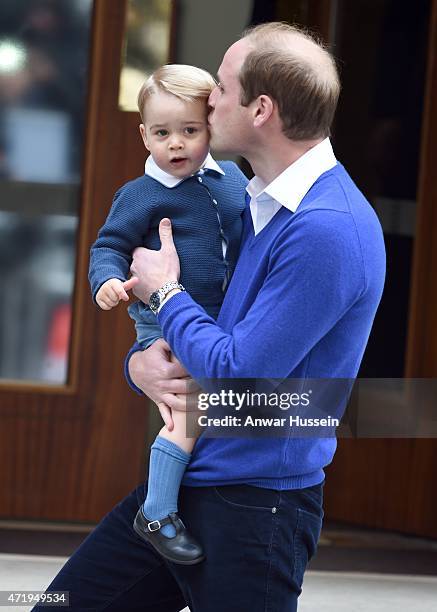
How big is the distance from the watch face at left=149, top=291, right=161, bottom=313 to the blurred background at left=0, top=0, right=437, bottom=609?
1.86 meters

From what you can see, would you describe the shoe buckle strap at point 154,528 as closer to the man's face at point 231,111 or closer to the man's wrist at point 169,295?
the man's wrist at point 169,295

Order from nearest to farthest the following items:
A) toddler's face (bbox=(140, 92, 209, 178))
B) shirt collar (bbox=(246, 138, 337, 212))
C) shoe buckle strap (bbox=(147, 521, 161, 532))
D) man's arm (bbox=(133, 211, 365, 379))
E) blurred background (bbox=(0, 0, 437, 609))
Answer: man's arm (bbox=(133, 211, 365, 379)) < shirt collar (bbox=(246, 138, 337, 212)) < shoe buckle strap (bbox=(147, 521, 161, 532)) < toddler's face (bbox=(140, 92, 209, 178)) < blurred background (bbox=(0, 0, 437, 609))

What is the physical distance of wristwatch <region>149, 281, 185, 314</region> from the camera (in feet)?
6.21

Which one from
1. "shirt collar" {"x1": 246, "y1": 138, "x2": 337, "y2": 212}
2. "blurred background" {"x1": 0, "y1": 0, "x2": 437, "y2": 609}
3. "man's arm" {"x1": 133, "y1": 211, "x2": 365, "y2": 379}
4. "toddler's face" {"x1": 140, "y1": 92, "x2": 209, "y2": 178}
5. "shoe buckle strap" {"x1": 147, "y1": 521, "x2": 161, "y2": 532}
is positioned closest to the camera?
"man's arm" {"x1": 133, "y1": 211, "x2": 365, "y2": 379}

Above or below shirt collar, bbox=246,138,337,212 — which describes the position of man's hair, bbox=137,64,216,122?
above

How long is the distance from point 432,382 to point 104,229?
2.16 metres

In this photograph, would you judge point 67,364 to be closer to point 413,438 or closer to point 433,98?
point 413,438

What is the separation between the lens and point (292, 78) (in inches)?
70.9

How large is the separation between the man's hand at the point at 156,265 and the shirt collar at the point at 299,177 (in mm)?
214

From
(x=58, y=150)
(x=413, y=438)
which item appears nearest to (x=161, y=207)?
(x=58, y=150)

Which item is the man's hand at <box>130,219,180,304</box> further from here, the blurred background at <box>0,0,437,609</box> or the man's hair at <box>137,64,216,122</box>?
the blurred background at <box>0,0,437,609</box>

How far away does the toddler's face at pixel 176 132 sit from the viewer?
204 centimetres

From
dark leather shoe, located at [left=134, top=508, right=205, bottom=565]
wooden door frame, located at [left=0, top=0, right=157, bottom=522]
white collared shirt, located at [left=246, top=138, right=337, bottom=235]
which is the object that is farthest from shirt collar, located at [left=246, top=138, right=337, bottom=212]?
wooden door frame, located at [left=0, top=0, right=157, bottom=522]

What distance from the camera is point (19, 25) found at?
377cm
